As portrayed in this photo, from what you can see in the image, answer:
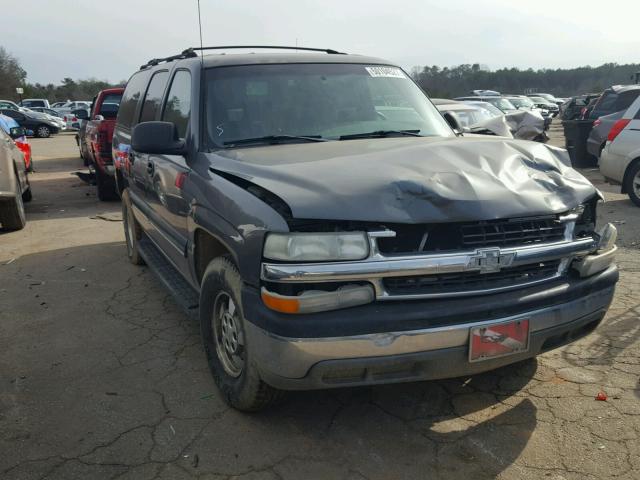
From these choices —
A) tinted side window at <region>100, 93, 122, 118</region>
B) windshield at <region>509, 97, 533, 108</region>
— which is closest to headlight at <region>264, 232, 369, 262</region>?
tinted side window at <region>100, 93, 122, 118</region>

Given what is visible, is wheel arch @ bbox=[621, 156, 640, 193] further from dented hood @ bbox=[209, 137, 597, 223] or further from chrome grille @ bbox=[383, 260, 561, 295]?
chrome grille @ bbox=[383, 260, 561, 295]

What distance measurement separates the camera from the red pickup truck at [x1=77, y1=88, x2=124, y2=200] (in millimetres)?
9977

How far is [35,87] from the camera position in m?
71.2

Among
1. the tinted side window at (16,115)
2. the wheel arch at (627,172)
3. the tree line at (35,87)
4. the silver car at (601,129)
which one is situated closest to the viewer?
the wheel arch at (627,172)

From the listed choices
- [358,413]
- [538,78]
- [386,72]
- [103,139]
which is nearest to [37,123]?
[103,139]

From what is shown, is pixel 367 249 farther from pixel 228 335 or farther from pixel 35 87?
pixel 35 87

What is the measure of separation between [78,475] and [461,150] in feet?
8.17

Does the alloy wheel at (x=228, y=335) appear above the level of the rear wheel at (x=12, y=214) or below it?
above

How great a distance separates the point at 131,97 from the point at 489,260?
4.54 meters

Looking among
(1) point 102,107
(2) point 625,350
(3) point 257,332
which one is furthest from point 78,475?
(1) point 102,107

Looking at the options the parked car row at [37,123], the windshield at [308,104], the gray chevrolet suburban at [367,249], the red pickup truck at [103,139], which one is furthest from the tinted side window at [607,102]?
the parked car row at [37,123]

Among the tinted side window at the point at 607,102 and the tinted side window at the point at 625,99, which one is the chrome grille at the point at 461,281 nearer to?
the tinted side window at the point at 625,99

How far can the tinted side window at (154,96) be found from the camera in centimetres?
478

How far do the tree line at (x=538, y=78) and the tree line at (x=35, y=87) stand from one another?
39568 millimetres
